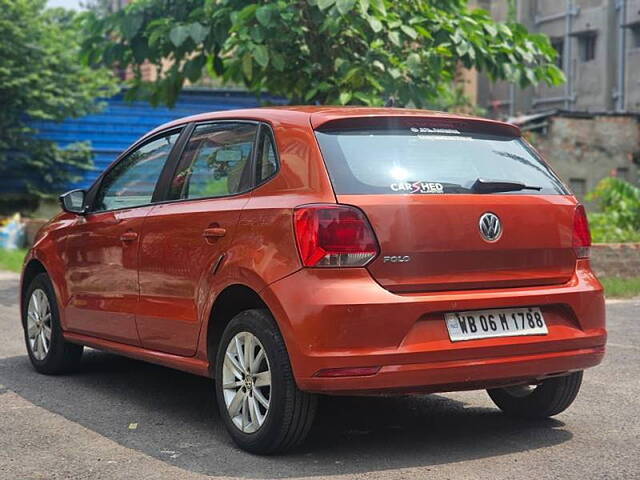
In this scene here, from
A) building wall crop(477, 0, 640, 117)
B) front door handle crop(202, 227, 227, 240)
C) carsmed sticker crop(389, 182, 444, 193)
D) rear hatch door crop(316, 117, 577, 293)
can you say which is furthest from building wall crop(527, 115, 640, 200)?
carsmed sticker crop(389, 182, 444, 193)

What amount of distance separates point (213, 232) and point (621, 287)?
874 centimetres

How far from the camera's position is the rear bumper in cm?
484

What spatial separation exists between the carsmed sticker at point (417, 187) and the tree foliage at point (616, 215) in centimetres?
1110

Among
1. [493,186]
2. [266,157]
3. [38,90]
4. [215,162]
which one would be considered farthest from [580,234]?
[38,90]

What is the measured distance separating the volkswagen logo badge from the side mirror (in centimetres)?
301

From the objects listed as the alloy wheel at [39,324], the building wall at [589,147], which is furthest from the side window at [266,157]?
the building wall at [589,147]

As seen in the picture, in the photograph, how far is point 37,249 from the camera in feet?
25.3

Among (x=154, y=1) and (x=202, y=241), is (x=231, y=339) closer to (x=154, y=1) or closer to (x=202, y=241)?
(x=202, y=241)

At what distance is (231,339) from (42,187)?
2064 cm

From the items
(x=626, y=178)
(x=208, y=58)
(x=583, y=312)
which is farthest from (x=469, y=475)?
(x=626, y=178)

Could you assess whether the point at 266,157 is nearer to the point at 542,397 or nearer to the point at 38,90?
the point at 542,397

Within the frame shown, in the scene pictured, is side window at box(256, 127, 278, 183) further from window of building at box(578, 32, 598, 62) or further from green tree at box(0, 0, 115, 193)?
window of building at box(578, 32, 598, 62)

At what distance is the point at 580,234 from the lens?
5.56 m

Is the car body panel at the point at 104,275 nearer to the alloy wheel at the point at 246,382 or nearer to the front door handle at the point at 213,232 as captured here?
the front door handle at the point at 213,232
